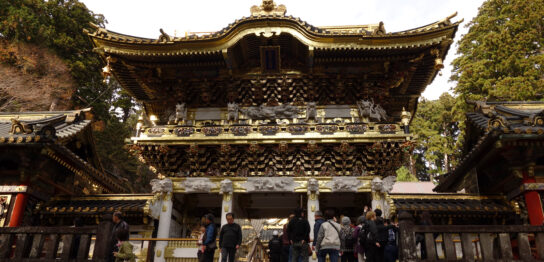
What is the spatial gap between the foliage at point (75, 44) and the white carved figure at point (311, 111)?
17.4 metres

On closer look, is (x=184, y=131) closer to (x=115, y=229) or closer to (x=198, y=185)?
(x=198, y=185)

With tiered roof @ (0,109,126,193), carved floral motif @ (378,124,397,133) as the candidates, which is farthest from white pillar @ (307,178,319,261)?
tiered roof @ (0,109,126,193)

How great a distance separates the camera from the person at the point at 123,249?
6551 millimetres

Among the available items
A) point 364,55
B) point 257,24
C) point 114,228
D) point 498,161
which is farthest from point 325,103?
point 114,228

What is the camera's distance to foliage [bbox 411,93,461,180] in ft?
108

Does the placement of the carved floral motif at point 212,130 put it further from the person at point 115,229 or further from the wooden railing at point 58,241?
the wooden railing at point 58,241

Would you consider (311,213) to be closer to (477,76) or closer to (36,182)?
(36,182)

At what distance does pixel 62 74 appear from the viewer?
23.2m

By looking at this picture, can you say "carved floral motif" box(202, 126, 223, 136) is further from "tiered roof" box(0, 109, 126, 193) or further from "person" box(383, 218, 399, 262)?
"person" box(383, 218, 399, 262)

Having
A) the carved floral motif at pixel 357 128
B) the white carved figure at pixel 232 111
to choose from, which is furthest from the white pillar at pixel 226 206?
the carved floral motif at pixel 357 128

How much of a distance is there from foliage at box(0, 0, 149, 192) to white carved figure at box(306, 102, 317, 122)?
17360 mm

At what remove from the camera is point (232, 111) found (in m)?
13.9

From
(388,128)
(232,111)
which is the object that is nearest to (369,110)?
(388,128)

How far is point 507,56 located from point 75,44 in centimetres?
2716
